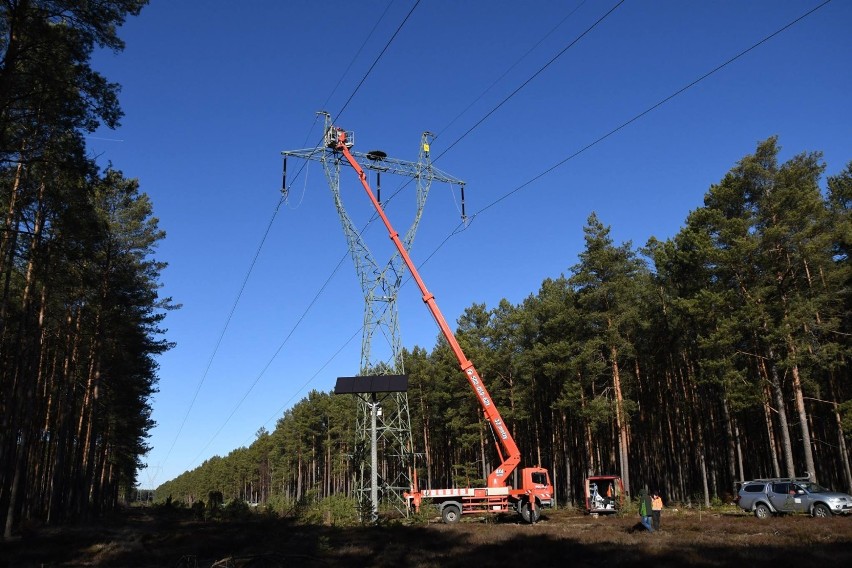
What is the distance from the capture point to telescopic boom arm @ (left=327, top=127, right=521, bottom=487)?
101 ft

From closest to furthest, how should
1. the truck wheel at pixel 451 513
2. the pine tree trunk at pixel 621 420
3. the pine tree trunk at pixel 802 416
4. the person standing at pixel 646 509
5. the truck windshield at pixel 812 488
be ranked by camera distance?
the person standing at pixel 646 509 → the truck windshield at pixel 812 488 → the pine tree trunk at pixel 802 416 → the truck wheel at pixel 451 513 → the pine tree trunk at pixel 621 420

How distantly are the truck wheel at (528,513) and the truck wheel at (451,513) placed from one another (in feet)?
11.7

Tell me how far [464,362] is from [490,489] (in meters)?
6.86

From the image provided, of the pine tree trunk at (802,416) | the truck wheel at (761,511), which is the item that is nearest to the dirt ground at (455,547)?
the truck wheel at (761,511)

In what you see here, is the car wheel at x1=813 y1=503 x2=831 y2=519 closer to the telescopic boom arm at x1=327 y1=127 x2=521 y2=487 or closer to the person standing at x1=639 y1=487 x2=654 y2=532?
the person standing at x1=639 y1=487 x2=654 y2=532

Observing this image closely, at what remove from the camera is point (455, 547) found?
19234 mm

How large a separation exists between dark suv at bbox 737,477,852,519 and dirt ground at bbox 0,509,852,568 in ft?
2.67

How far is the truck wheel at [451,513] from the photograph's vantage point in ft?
104

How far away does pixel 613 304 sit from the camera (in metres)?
38.8

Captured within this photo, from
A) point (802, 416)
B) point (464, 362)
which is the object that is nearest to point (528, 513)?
point (464, 362)

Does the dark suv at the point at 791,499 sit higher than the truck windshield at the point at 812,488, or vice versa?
the truck windshield at the point at 812,488

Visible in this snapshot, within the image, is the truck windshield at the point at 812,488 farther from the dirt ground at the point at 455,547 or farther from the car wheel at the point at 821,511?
the dirt ground at the point at 455,547

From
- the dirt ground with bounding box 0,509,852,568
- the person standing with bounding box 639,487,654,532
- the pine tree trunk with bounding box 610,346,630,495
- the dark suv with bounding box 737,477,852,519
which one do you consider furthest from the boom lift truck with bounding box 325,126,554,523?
the dark suv with bounding box 737,477,852,519

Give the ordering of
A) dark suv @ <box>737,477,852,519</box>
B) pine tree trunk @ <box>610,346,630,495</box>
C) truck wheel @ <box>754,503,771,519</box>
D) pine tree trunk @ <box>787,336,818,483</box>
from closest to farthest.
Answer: dark suv @ <box>737,477,852,519</box> → truck wheel @ <box>754,503,771,519</box> → pine tree trunk @ <box>787,336,818,483</box> → pine tree trunk @ <box>610,346,630,495</box>
